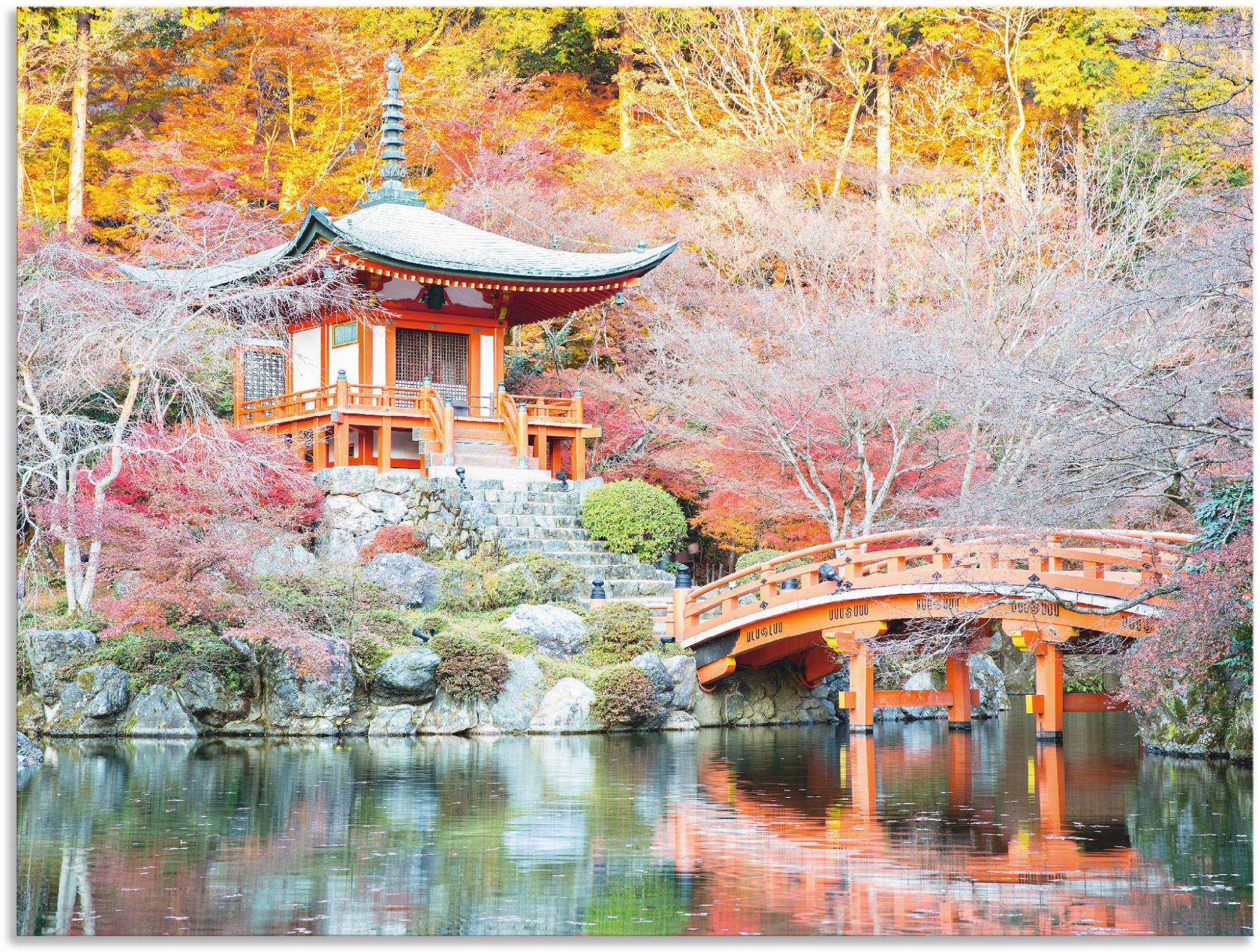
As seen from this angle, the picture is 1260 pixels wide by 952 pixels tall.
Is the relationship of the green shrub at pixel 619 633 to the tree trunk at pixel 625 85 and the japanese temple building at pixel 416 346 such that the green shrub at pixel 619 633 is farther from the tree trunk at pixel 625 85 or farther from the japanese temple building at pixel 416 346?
the tree trunk at pixel 625 85

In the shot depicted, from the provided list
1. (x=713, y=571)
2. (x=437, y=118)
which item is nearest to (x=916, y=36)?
(x=437, y=118)

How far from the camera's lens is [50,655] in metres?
14.1

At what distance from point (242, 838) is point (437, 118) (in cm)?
1896

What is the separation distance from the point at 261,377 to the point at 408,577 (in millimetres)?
6586

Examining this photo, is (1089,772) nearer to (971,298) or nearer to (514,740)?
(514,740)

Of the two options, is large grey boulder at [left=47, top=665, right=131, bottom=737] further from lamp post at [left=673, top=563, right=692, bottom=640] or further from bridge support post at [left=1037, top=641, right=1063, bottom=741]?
bridge support post at [left=1037, top=641, right=1063, bottom=741]

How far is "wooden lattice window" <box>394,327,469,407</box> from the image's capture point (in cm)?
2086

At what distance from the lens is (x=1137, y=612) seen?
40.8 feet

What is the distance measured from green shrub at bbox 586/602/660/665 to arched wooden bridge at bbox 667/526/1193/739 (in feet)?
1.20

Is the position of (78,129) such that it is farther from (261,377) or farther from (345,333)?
(345,333)

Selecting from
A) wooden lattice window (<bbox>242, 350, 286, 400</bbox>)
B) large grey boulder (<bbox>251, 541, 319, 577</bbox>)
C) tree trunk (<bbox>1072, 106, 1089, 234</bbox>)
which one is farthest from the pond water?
wooden lattice window (<bbox>242, 350, 286, 400</bbox>)

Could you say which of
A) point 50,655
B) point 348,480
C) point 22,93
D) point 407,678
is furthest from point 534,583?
point 22,93

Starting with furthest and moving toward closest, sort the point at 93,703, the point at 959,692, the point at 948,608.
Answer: the point at 959,692 → the point at 93,703 → the point at 948,608

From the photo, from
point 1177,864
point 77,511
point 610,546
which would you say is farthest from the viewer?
point 610,546
